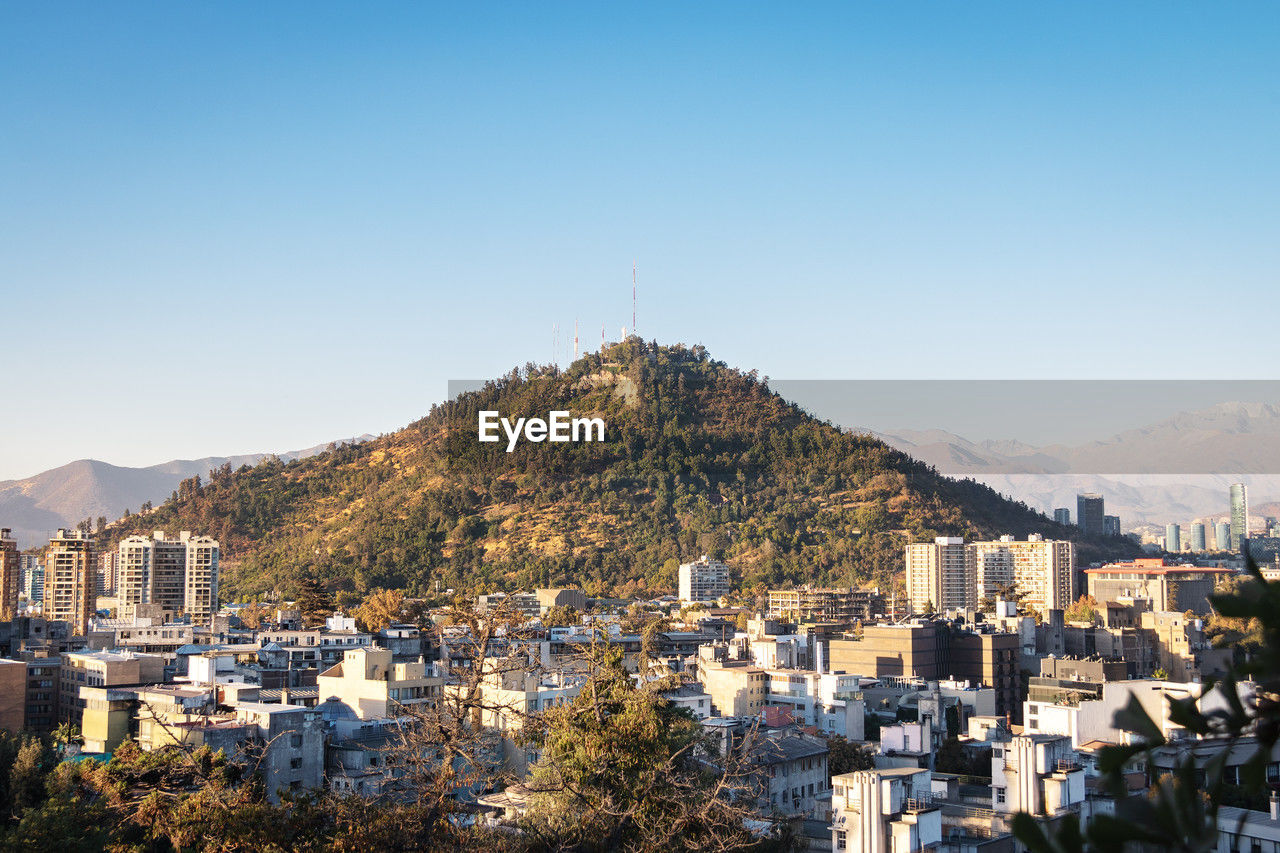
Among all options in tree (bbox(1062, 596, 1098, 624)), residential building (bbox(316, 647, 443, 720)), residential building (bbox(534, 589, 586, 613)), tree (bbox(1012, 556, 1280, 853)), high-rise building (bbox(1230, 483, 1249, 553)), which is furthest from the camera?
high-rise building (bbox(1230, 483, 1249, 553))

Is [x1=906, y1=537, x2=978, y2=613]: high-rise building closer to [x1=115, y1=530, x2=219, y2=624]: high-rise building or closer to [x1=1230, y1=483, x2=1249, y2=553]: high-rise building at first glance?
[x1=115, y1=530, x2=219, y2=624]: high-rise building

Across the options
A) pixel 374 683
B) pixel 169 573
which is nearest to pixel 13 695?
pixel 374 683

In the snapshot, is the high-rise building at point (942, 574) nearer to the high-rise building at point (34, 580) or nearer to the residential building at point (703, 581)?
the residential building at point (703, 581)

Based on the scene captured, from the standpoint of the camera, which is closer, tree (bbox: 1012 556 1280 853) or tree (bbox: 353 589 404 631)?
tree (bbox: 1012 556 1280 853)

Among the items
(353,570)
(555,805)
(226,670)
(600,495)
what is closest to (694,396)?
(600,495)

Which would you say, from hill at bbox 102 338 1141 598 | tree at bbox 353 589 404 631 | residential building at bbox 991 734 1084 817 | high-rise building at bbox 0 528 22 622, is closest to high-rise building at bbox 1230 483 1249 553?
hill at bbox 102 338 1141 598

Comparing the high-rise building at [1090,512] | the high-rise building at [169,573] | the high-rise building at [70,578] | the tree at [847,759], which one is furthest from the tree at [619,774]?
the high-rise building at [1090,512]

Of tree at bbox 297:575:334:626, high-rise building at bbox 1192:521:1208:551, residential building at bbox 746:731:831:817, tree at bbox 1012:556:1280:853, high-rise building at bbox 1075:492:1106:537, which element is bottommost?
residential building at bbox 746:731:831:817
